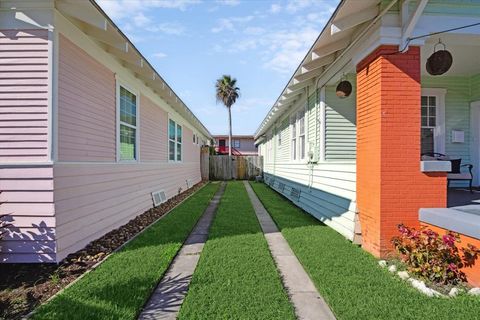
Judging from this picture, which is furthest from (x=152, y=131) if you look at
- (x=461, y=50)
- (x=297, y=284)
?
(x=461, y=50)

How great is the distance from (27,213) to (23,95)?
62.3 inches

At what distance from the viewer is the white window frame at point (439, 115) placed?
7.45m

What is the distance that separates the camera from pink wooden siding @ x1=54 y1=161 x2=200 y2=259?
4629 millimetres

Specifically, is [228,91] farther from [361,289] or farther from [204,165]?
[361,289]

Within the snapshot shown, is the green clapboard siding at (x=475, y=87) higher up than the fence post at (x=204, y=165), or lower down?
higher up

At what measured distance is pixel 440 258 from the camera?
3.73 meters

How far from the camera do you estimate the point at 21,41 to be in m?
4.48

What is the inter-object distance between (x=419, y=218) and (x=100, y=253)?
181 inches

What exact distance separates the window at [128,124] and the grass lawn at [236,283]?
9.88ft

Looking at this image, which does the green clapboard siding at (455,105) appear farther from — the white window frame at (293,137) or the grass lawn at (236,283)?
the grass lawn at (236,283)

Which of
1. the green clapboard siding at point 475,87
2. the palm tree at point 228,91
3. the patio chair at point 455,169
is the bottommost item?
the patio chair at point 455,169

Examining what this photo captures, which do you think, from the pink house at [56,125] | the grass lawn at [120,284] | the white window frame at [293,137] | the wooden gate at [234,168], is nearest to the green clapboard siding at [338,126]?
the white window frame at [293,137]

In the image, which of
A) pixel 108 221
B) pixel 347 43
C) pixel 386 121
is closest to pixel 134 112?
pixel 108 221

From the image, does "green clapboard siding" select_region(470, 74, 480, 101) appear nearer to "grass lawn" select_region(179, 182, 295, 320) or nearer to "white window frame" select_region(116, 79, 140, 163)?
"grass lawn" select_region(179, 182, 295, 320)
